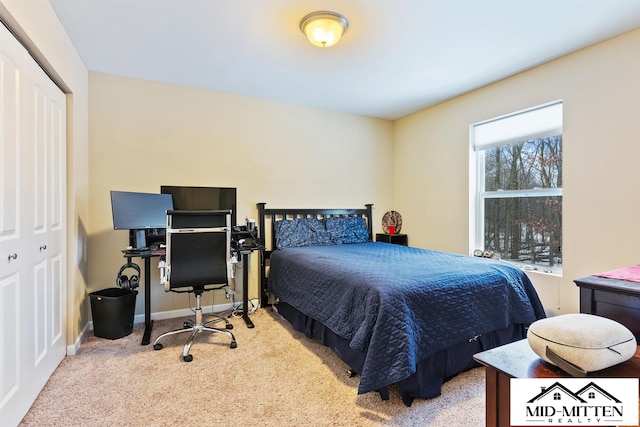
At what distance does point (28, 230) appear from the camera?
1.83m

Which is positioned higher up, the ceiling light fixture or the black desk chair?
the ceiling light fixture

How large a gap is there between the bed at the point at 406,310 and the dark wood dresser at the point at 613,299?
72 centimetres

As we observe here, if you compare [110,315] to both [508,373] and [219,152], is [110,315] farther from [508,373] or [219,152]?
[508,373]

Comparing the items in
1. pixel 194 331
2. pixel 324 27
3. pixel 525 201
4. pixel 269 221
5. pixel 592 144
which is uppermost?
pixel 324 27

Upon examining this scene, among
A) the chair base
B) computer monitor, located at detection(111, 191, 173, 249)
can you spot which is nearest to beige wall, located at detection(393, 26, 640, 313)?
the chair base

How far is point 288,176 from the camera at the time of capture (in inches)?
159

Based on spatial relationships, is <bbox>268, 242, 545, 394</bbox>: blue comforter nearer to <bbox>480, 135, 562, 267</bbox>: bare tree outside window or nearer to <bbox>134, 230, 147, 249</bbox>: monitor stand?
<bbox>480, 135, 562, 267</bbox>: bare tree outside window

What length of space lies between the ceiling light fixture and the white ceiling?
0.05 metres

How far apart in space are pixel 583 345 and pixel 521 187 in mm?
2922

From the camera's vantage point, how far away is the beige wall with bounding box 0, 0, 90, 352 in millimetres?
1807

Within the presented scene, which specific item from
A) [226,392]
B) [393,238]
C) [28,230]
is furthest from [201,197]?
[393,238]

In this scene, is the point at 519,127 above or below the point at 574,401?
above

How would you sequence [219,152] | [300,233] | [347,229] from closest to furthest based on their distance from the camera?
[219,152] → [300,233] → [347,229]

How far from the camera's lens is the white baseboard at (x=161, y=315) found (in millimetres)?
2503
